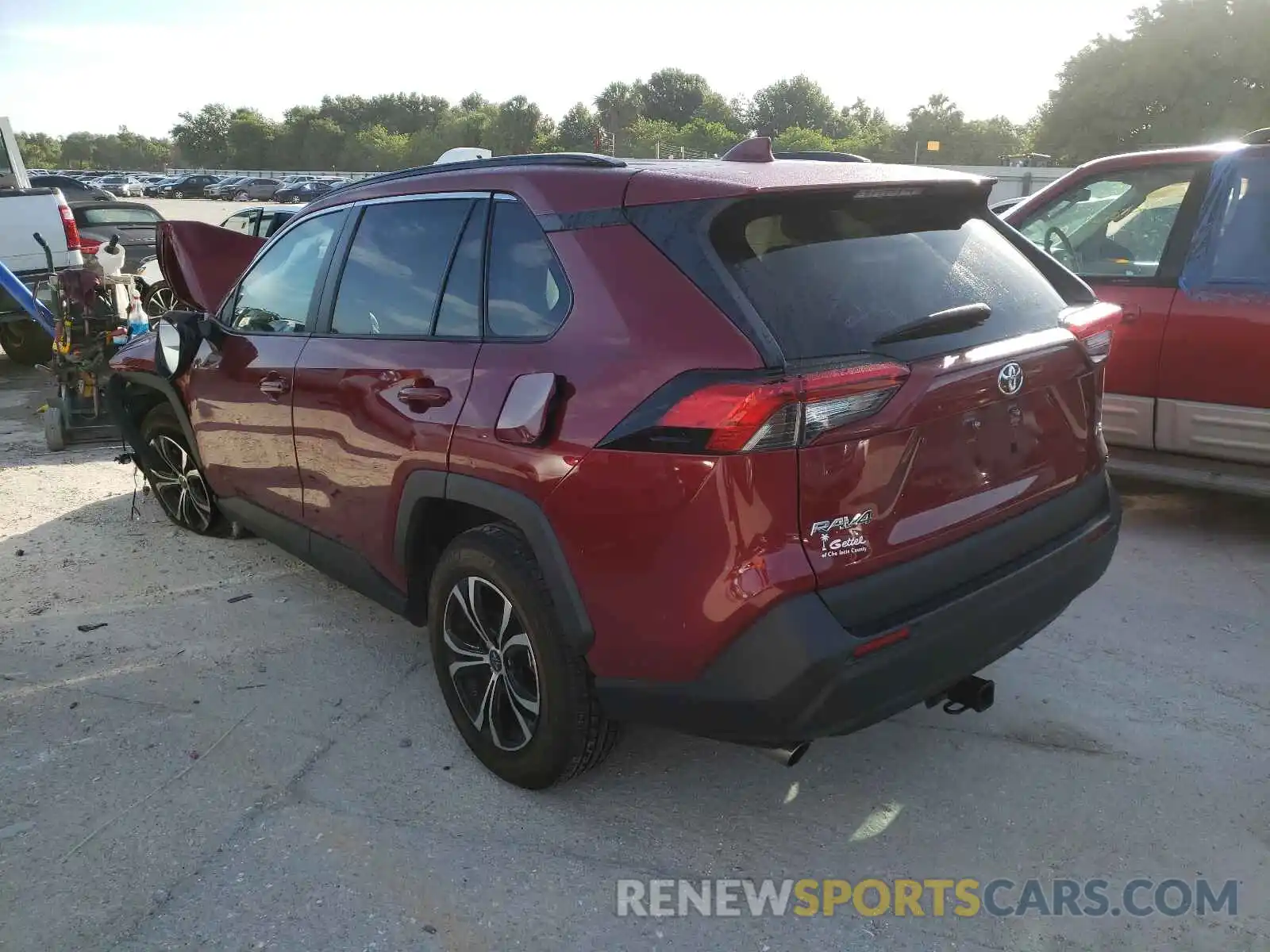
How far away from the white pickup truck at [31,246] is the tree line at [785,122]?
7861mm

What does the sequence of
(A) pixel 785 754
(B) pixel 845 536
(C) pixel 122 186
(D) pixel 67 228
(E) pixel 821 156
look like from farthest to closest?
1. (C) pixel 122 186
2. (D) pixel 67 228
3. (E) pixel 821 156
4. (A) pixel 785 754
5. (B) pixel 845 536

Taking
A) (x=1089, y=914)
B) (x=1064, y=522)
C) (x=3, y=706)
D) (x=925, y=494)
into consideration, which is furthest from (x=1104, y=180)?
(x=3, y=706)

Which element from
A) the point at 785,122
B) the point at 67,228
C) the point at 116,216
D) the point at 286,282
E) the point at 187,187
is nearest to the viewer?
the point at 286,282

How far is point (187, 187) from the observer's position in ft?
208

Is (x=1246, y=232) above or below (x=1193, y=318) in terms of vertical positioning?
above

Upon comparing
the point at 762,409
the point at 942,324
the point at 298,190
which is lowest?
the point at 762,409

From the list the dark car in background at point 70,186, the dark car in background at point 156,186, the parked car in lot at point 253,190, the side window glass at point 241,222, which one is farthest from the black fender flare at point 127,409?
the dark car in background at point 156,186

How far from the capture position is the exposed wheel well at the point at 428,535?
2.96m

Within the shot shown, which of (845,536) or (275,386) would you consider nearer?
(845,536)

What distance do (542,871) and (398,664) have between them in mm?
1412

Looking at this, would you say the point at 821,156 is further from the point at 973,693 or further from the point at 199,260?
the point at 199,260

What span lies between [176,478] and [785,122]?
368ft

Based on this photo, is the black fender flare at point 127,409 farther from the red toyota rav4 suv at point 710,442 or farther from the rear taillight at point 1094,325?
the rear taillight at point 1094,325

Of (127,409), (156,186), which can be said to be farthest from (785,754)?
(156,186)
